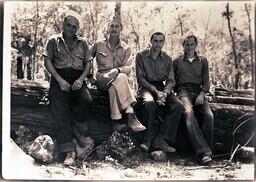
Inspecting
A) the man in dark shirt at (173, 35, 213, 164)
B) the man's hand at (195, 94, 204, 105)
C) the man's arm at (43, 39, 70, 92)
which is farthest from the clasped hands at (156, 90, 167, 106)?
the man's arm at (43, 39, 70, 92)

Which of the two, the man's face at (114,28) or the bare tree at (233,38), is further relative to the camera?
the bare tree at (233,38)

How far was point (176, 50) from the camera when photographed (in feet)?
10.6

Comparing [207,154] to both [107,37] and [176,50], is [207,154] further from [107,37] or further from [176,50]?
[107,37]

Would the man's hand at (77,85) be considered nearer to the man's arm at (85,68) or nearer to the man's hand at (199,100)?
the man's arm at (85,68)

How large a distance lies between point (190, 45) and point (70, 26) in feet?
2.74

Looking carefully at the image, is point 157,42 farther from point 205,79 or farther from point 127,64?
point 205,79

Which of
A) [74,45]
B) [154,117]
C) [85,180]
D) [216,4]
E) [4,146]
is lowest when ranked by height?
[85,180]

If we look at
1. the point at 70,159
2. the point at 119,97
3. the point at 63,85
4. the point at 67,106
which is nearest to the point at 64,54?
the point at 63,85

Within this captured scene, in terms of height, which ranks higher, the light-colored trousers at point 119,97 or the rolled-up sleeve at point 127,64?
the rolled-up sleeve at point 127,64

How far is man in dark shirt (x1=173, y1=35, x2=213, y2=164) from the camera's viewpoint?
315 cm

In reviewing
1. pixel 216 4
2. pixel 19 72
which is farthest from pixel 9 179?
pixel 216 4

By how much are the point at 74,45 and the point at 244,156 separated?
1.39 metres

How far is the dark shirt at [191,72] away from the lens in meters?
3.21

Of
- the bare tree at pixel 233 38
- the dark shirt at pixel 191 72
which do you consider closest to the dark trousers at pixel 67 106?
the dark shirt at pixel 191 72
